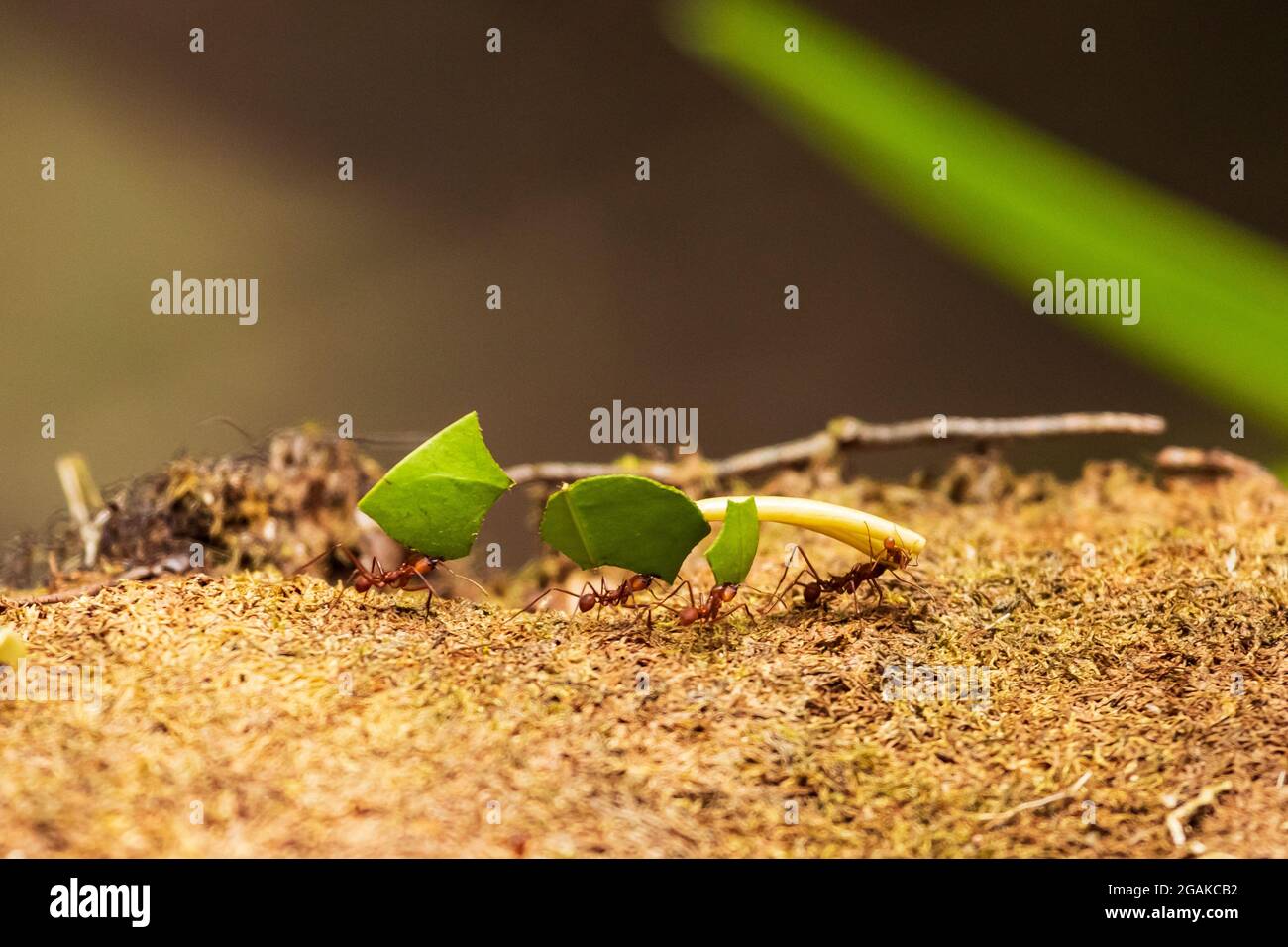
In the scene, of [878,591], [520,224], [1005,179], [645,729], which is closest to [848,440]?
[878,591]

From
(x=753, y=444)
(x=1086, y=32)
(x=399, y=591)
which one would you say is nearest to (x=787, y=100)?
(x=1086, y=32)

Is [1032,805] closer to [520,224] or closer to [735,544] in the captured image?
[735,544]

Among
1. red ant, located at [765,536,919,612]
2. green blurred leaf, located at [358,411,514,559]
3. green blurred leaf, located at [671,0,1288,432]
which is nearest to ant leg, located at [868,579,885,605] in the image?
red ant, located at [765,536,919,612]

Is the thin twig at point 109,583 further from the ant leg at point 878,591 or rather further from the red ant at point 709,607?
the ant leg at point 878,591

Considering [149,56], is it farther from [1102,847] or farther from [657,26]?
[1102,847]

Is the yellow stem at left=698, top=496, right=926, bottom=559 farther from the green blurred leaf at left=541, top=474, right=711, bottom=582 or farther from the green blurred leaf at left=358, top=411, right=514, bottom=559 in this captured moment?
the green blurred leaf at left=358, top=411, right=514, bottom=559

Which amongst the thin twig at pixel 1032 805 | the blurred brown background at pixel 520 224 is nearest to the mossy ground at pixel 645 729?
the thin twig at pixel 1032 805
